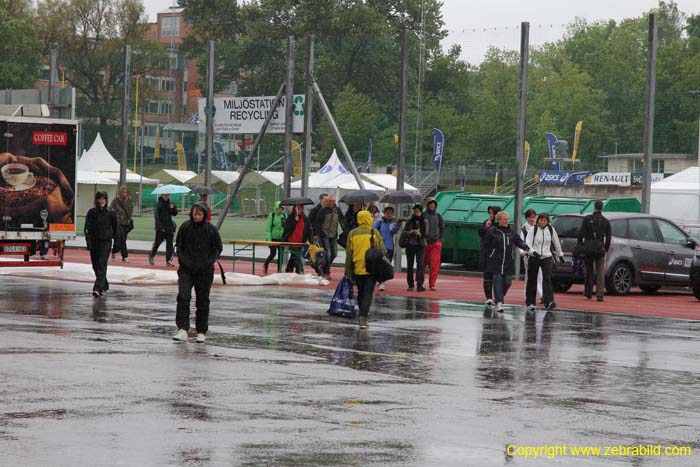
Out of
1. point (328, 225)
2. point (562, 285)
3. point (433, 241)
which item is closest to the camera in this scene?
point (433, 241)

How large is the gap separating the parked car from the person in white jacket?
3.45 m

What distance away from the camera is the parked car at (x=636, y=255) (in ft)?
85.1

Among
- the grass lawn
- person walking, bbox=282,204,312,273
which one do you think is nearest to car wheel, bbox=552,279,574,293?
Answer: person walking, bbox=282,204,312,273

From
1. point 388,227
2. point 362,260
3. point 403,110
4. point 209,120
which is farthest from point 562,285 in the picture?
point 209,120

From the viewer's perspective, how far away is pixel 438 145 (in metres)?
35.7

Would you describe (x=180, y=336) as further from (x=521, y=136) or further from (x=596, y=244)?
(x=521, y=136)

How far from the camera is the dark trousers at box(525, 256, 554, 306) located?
866 inches

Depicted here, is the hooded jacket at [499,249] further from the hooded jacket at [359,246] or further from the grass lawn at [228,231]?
the grass lawn at [228,231]

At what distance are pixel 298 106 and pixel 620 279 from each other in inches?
453

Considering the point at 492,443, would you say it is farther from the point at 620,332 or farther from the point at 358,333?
the point at 620,332

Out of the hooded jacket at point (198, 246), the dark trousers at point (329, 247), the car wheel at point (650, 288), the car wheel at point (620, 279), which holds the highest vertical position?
the hooded jacket at point (198, 246)

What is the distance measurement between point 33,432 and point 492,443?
3.17 meters

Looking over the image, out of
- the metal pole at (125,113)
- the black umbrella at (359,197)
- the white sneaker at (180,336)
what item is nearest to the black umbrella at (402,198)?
the black umbrella at (359,197)

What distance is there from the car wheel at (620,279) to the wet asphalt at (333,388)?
5577 mm
